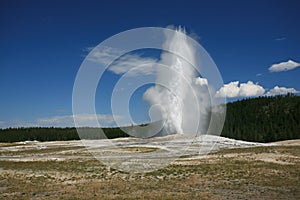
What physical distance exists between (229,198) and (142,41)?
29.0m

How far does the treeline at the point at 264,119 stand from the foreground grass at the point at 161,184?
78.7 m

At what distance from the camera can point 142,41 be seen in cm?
4253

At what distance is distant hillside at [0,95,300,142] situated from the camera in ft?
340

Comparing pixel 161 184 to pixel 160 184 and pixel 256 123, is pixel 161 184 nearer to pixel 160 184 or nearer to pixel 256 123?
pixel 160 184

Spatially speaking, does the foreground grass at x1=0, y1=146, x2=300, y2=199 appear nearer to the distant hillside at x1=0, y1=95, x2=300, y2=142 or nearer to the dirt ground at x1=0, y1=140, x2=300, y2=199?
the dirt ground at x1=0, y1=140, x2=300, y2=199

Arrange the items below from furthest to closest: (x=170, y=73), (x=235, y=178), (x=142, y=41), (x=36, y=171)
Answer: (x=170, y=73)
(x=142, y=41)
(x=36, y=171)
(x=235, y=178)

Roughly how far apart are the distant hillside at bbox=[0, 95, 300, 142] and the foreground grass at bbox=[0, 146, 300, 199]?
79.6 metres

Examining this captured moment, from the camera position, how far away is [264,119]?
121875 mm

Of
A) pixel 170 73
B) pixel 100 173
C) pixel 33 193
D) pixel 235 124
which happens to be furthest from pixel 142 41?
pixel 235 124

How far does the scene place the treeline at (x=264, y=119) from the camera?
10250 cm

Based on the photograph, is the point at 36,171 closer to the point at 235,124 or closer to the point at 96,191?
the point at 96,191

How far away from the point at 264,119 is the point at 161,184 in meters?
109

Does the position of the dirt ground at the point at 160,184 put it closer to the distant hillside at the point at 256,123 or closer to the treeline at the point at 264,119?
the treeline at the point at 264,119

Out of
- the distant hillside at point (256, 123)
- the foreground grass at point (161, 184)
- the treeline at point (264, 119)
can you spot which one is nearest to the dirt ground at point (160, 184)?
the foreground grass at point (161, 184)
